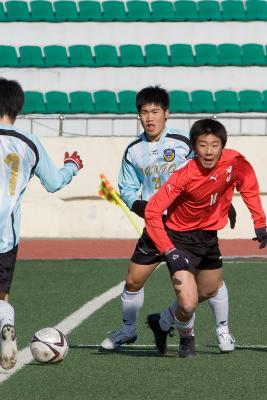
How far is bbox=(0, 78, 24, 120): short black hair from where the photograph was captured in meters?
6.62

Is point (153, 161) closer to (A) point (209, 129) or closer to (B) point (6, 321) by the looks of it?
(A) point (209, 129)

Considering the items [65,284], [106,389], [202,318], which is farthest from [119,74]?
[106,389]

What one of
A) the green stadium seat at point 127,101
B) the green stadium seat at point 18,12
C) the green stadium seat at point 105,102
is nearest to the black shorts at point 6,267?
the green stadium seat at point 127,101

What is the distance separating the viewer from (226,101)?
1009 inches

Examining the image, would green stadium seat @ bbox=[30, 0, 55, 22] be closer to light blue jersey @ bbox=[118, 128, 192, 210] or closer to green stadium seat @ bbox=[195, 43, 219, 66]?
green stadium seat @ bbox=[195, 43, 219, 66]

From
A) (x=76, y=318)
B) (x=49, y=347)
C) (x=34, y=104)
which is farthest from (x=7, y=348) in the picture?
(x=34, y=104)

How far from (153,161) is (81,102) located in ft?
56.6

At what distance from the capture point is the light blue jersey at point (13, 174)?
21.9 ft

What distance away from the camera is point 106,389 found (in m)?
6.43

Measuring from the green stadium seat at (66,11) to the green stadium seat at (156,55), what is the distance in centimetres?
196

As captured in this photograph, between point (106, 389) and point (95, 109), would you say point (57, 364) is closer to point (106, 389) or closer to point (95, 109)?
point (106, 389)

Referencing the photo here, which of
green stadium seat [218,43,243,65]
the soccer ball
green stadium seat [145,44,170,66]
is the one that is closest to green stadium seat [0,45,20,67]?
green stadium seat [145,44,170,66]

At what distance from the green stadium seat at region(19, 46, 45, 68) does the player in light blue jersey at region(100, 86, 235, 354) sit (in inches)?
723

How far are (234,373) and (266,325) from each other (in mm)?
2606
